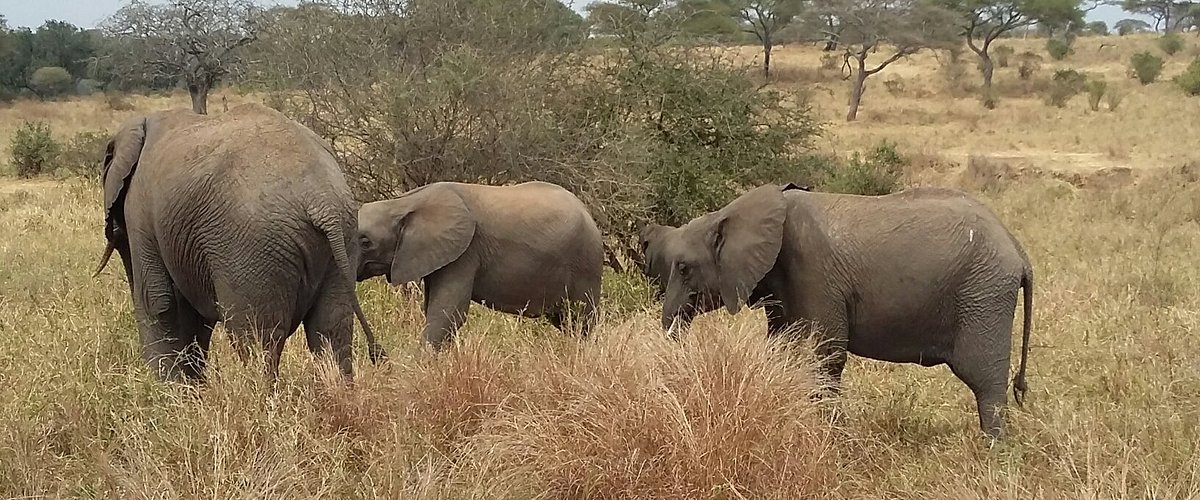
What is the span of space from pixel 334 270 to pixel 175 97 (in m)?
35.2

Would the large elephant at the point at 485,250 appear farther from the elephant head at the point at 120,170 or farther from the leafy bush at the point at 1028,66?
the leafy bush at the point at 1028,66

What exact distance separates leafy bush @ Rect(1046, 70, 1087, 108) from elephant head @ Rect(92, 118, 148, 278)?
1034 inches

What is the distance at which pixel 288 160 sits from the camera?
4129mm

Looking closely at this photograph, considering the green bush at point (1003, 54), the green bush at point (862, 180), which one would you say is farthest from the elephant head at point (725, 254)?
the green bush at point (1003, 54)

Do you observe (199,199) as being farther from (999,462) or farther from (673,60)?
(673,60)

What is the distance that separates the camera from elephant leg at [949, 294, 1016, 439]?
4.65 meters

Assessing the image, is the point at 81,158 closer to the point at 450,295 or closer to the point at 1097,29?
the point at 450,295

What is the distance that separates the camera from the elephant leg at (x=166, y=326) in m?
4.45

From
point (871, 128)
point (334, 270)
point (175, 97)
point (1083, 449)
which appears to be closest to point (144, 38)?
point (175, 97)

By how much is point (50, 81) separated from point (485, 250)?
1431 inches

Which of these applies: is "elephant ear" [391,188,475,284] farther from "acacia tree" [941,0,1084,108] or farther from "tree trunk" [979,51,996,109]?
"acacia tree" [941,0,1084,108]

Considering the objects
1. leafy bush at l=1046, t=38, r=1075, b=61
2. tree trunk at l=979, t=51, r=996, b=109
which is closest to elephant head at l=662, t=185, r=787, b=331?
tree trunk at l=979, t=51, r=996, b=109

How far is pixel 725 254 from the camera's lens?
5.04 meters

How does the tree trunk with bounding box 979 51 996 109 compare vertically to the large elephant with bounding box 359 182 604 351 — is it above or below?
below
